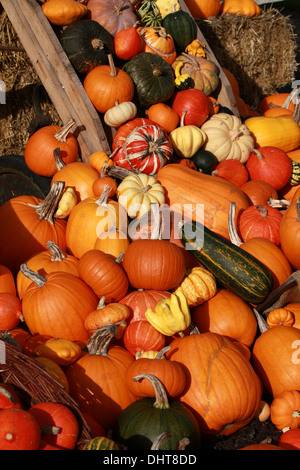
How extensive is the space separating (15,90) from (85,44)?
141 cm

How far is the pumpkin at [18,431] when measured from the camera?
1.55 metres

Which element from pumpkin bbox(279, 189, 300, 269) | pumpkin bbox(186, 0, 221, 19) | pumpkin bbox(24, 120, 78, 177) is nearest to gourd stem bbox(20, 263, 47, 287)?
pumpkin bbox(24, 120, 78, 177)

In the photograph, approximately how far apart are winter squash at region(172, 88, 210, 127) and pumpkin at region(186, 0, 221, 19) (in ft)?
7.31

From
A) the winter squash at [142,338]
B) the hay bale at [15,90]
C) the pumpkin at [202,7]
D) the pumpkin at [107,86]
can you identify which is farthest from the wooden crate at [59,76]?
the pumpkin at [202,7]

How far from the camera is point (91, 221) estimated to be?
3.33 meters

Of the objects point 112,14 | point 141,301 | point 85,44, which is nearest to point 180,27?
point 112,14

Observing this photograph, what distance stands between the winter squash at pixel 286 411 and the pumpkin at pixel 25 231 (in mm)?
1975

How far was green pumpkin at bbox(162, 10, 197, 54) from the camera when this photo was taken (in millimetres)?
4820

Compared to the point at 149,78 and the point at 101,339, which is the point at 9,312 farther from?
the point at 149,78

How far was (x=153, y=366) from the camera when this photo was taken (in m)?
2.21

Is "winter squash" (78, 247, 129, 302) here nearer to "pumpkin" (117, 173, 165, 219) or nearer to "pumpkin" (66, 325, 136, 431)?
"pumpkin" (66, 325, 136, 431)

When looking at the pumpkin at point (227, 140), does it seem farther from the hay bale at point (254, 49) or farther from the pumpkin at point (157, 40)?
the hay bale at point (254, 49)
